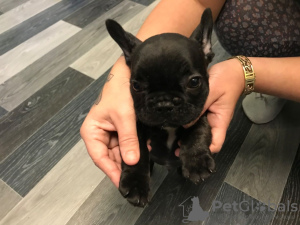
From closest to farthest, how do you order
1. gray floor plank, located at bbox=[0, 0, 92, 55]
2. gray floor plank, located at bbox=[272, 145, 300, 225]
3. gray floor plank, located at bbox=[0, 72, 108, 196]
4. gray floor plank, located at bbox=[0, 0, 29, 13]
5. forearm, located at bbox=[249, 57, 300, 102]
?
forearm, located at bbox=[249, 57, 300, 102], gray floor plank, located at bbox=[272, 145, 300, 225], gray floor plank, located at bbox=[0, 72, 108, 196], gray floor plank, located at bbox=[0, 0, 92, 55], gray floor plank, located at bbox=[0, 0, 29, 13]

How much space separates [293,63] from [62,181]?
1.31 metres

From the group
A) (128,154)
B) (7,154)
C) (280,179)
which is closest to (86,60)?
(7,154)

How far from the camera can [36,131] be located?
5.86 feet

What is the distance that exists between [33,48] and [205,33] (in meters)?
1.81

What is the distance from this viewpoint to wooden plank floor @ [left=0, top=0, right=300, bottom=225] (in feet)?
4.57

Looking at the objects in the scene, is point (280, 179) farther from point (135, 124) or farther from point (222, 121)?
point (135, 124)

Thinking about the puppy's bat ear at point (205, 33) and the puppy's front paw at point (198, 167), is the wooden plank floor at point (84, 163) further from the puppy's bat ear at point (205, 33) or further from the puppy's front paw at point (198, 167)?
Result: the puppy's bat ear at point (205, 33)

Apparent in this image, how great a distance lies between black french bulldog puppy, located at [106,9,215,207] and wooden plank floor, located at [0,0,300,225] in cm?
55

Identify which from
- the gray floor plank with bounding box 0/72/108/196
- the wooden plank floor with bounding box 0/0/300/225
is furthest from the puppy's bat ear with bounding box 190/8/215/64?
the gray floor plank with bounding box 0/72/108/196

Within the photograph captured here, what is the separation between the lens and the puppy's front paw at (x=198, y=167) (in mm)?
894

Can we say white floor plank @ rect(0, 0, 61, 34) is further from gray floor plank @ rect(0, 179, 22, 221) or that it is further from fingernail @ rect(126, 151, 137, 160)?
fingernail @ rect(126, 151, 137, 160)

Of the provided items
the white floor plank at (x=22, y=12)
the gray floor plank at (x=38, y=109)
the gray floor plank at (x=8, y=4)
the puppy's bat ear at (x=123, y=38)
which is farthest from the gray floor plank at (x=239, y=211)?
the gray floor plank at (x=8, y=4)

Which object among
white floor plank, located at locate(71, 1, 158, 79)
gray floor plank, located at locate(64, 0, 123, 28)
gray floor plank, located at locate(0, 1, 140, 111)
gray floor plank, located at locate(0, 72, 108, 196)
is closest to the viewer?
gray floor plank, located at locate(0, 72, 108, 196)

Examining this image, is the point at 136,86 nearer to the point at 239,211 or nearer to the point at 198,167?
the point at 198,167
